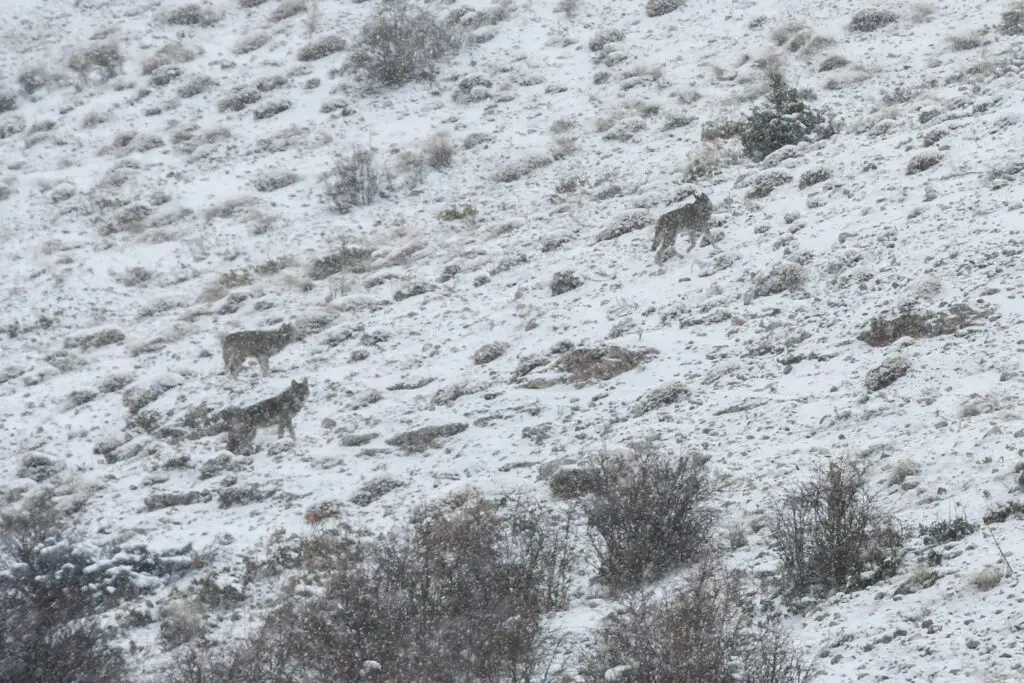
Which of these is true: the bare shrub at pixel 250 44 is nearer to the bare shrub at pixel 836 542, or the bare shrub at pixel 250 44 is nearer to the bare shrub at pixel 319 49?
the bare shrub at pixel 319 49

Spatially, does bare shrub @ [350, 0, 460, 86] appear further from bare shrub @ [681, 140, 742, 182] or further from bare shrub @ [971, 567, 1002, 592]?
bare shrub @ [971, 567, 1002, 592]

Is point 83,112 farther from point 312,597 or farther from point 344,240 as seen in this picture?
point 312,597

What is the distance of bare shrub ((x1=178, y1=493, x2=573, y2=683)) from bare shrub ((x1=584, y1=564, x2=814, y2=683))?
0.64 meters

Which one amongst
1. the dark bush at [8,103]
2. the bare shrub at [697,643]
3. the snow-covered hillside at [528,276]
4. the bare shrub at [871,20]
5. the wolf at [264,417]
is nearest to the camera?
the bare shrub at [697,643]

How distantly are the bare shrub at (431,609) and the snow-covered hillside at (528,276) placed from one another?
52 cm

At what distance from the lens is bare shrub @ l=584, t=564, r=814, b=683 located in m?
5.69

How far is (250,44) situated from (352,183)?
959 centimetres

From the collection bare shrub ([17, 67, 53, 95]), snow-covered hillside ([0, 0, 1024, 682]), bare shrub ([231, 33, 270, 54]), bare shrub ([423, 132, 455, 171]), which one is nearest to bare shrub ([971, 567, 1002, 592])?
snow-covered hillside ([0, 0, 1024, 682])

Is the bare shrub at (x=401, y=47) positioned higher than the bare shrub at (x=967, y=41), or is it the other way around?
the bare shrub at (x=401, y=47)

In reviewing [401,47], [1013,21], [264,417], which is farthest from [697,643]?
[401,47]

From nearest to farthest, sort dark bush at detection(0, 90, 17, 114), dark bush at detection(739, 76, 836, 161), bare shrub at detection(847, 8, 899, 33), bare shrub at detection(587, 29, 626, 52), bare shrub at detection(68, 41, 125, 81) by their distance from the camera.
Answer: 1. dark bush at detection(739, 76, 836, 161)
2. bare shrub at detection(847, 8, 899, 33)
3. bare shrub at detection(587, 29, 626, 52)
4. dark bush at detection(0, 90, 17, 114)
5. bare shrub at detection(68, 41, 125, 81)

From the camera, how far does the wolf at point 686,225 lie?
14469mm

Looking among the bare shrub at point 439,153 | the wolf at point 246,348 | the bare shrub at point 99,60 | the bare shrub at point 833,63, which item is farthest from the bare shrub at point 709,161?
the bare shrub at point 99,60

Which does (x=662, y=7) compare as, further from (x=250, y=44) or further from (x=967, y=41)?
(x=250, y=44)
